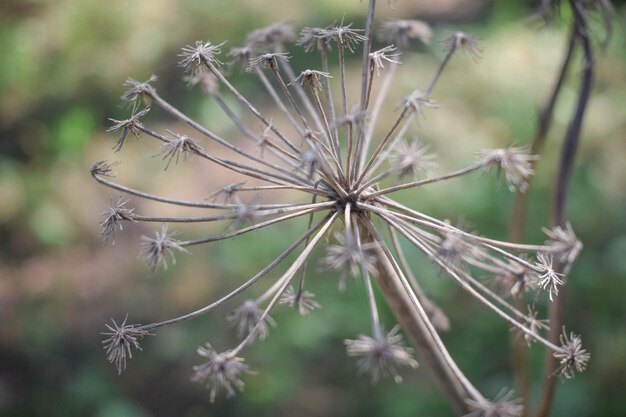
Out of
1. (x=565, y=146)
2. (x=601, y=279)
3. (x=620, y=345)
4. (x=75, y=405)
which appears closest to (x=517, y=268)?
(x=565, y=146)

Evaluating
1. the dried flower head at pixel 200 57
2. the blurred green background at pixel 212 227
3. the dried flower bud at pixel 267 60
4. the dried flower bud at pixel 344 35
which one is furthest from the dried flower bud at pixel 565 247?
the blurred green background at pixel 212 227

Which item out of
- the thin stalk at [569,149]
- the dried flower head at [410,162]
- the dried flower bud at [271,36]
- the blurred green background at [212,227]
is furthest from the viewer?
the blurred green background at [212,227]

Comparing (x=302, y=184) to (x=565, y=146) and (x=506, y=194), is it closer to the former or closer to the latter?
(x=565, y=146)

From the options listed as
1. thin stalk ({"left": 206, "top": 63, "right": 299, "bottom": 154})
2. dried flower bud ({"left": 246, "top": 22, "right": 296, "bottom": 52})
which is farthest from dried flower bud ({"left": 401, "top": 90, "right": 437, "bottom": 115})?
dried flower bud ({"left": 246, "top": 22, "right": 296, "bottom": 52})

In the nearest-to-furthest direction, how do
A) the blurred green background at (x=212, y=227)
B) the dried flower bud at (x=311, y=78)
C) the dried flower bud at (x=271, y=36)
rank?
the dried flower bud at (x=311, y=78) < the dried flower bud at (x=271, y=36) < the blurred green background at (x=212, y=227)

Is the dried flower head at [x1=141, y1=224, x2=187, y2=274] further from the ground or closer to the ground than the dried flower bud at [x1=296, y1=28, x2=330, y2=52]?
closer to the ground

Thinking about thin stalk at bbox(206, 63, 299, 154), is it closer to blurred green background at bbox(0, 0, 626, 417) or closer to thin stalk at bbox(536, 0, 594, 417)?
thin stalk at bbox(536, 0, 594, 417)

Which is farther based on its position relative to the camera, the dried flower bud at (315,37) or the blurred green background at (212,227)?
the blurred green background at (212,227)

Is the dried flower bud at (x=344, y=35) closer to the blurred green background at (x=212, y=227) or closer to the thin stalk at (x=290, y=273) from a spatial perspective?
the thin stalk at (x=290, y=273)

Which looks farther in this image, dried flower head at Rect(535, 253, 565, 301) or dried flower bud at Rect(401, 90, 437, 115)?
dried flower bud at Rect(401, 90, 437, 115)
